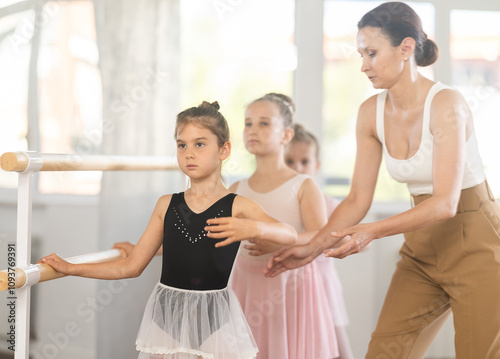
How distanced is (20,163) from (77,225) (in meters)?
1.77

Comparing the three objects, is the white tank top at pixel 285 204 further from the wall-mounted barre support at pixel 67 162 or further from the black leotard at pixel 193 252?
the black leotard at pixel 193 252

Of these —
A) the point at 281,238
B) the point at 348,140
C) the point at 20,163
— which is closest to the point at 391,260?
the point at 348,140

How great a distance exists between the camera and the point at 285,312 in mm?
1812

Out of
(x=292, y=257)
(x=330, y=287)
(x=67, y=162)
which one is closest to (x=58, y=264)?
(x=67, y=162)

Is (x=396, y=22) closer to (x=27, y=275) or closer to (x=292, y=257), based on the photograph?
(x=292, y=257)

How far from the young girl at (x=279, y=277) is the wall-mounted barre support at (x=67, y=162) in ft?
1.14

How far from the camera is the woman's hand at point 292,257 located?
1600 mm

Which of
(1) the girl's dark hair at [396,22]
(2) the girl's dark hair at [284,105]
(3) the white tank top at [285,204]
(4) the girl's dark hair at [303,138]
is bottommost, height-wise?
(3) the white tank top at [285,204]

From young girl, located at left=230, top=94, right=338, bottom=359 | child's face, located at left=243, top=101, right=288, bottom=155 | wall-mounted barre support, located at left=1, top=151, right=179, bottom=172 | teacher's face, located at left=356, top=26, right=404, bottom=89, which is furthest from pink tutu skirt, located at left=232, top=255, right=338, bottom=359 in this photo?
teacher's face, located at left=356, top=26, right=404, bottom=89

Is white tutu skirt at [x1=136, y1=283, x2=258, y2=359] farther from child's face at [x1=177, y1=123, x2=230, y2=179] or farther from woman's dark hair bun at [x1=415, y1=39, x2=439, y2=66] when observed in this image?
woman's dark hair bun at [x1=415, y1=39, x2=439, y2=66]

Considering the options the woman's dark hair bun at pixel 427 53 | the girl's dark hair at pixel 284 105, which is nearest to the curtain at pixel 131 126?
the girl's dark hair at pixel 284 105

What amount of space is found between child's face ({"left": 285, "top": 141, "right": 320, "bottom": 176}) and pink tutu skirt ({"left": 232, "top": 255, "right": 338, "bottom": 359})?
582 millimetres

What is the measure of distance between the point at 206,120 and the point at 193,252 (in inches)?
12.2

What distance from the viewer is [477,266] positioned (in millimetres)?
1393
